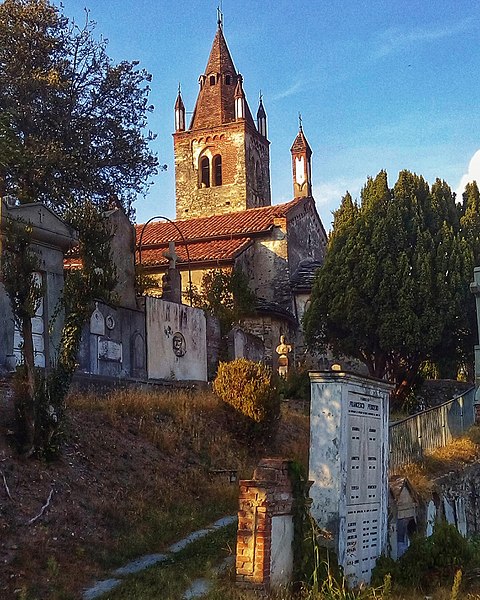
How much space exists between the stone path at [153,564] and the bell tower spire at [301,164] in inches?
1405

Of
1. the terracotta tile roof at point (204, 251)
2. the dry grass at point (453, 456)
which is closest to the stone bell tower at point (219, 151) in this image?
the terracotta tile roof at point (204, 251)

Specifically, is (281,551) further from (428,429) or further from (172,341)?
(172,341)

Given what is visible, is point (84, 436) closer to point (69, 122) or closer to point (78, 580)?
point (78, 580)

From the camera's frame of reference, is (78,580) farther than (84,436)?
No

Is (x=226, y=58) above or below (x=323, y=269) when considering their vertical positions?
above

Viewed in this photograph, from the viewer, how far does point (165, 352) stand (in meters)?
18.6

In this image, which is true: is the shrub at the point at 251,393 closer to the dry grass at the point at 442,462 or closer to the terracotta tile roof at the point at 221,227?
the dry grass at the point at 442,462

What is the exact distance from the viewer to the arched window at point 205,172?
49.7 meters

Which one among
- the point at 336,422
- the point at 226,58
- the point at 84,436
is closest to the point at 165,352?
the point at 84,436

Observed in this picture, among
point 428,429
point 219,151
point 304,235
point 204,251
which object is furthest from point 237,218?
point 428,429

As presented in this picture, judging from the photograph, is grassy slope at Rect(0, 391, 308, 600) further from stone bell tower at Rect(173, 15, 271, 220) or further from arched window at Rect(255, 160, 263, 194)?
arched window at Rect(255, 160, 263, 194)

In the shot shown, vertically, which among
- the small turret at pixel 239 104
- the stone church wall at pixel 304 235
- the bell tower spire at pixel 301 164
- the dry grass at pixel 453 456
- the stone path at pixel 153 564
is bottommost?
the stone path at pixel 153 564

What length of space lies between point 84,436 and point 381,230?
1694cm

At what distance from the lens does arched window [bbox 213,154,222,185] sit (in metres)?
49.3
